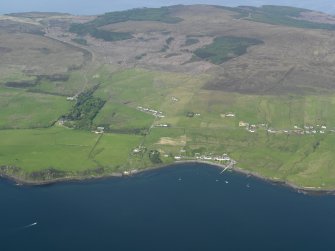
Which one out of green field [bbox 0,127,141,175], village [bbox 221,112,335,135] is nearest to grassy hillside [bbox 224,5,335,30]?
village [bbox 221,112,335,135]

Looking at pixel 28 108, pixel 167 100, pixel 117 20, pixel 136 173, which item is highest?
pixel 117 20

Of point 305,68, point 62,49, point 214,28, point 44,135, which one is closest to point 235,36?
point 214,28

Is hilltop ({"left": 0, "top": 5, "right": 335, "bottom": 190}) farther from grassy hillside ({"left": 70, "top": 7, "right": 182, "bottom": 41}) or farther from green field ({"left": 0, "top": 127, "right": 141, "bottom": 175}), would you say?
grassy hillside ({"left": 70, "top": 7, "right": 182, "bottom": 41})

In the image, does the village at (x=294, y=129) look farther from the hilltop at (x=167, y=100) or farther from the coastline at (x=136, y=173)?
the coastline at (x=136, y=173)

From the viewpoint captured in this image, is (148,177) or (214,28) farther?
(214,28)

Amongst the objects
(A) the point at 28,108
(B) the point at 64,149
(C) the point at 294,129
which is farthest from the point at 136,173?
(A) the point at 28,108

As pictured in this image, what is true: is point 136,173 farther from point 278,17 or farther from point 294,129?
point 278,17

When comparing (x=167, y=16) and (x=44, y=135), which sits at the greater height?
(x=167, y=16)

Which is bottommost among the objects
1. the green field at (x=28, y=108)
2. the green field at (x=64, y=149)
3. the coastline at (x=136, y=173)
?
the coastline at (x=136, y=173)

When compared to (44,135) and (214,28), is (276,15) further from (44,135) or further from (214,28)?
(44,135)

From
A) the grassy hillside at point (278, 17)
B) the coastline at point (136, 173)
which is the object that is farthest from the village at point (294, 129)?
the grassy hillside at point (278, 17)

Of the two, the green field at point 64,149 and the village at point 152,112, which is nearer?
the green field at point 64,149
